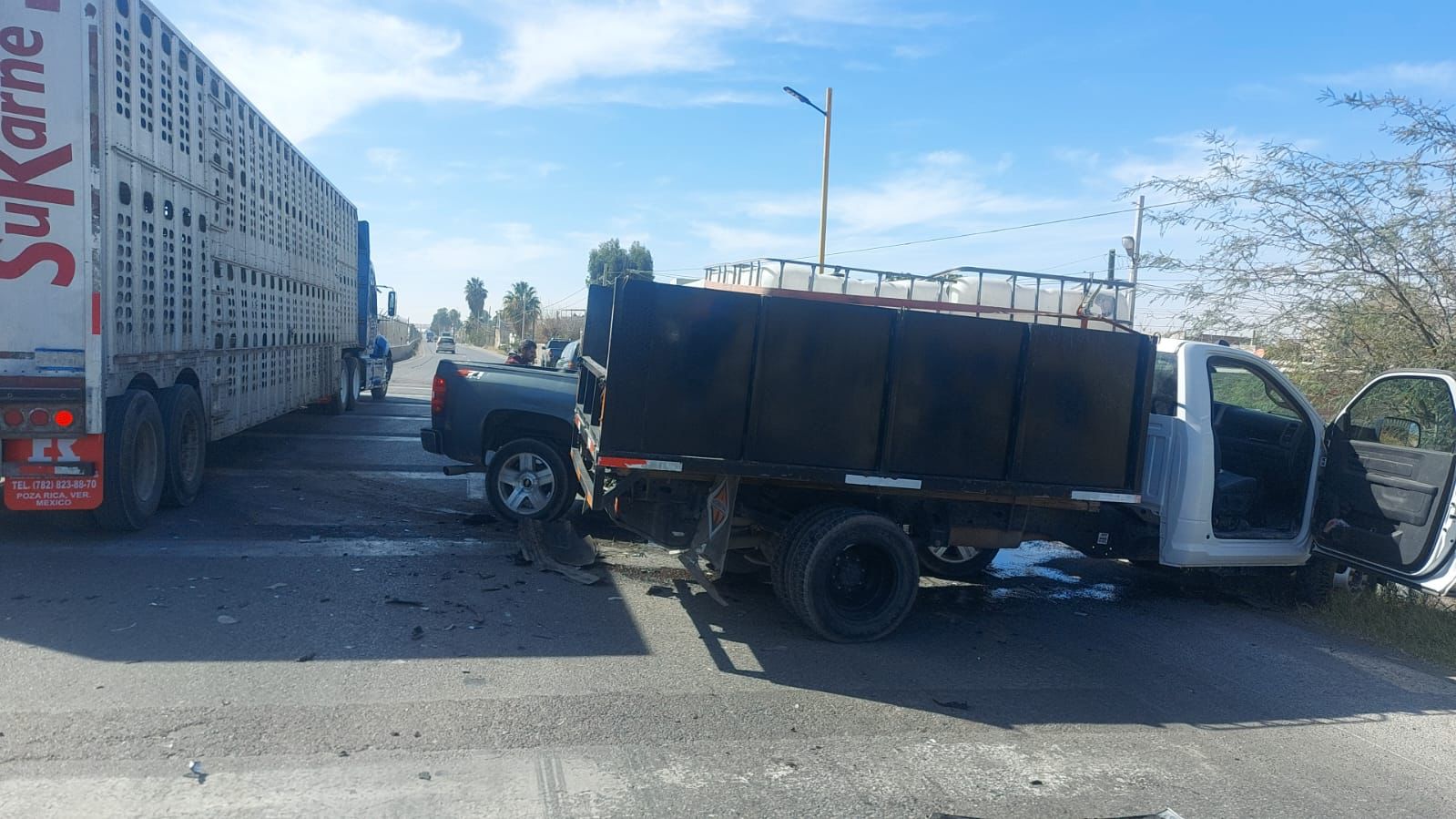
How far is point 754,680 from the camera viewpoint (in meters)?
5.37

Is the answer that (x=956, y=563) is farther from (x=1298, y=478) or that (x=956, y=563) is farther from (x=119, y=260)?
(x=119, y=260)

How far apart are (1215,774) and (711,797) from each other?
2.43 metres

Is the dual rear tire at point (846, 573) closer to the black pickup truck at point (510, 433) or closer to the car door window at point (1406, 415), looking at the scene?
the black pickup truck at point (510, 433)

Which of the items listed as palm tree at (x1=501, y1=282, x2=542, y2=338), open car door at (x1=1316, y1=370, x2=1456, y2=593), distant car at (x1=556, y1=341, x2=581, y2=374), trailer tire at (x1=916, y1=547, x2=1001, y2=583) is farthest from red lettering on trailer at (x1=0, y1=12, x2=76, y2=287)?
palm tree at (x1=501, y1=282, x2=542, y2=338)

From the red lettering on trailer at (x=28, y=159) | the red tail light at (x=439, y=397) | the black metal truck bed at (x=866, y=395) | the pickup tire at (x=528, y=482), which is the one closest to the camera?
Result: the black metal truck bed at (x=866, y=395)

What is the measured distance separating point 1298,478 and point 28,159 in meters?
9.74

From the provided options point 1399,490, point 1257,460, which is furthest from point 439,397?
point 1399,490

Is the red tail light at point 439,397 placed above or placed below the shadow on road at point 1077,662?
above

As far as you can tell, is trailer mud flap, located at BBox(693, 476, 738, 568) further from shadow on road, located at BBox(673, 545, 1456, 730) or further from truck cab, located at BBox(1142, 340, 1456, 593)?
truck cab, located at BBox(1142, 340, 1456, 593)

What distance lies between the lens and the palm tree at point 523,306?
83550 mm

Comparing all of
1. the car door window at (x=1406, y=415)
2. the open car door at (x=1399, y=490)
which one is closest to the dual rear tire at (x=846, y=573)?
the open car door at (x=1399, y=490)

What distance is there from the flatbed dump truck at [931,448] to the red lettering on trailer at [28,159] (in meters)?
3.96

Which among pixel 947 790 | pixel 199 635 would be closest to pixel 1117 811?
pixel 947 790

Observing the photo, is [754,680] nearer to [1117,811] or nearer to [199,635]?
[1117,811]
